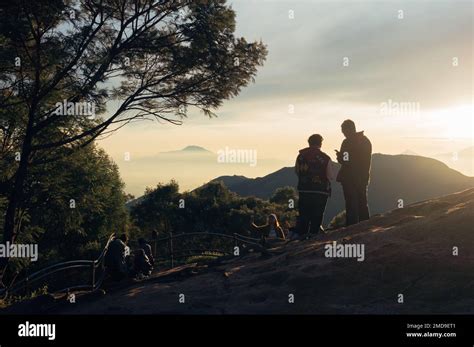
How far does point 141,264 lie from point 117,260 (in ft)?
2.34

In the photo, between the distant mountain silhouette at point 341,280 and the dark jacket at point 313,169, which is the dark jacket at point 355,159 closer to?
the dark jacket at point 313,169

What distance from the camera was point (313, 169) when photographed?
466 inches

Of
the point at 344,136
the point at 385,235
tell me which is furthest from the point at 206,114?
the point at 385,235

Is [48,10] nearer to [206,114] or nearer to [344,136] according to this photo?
[206,114]

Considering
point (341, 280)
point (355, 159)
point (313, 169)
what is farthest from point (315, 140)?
point (341, 280)

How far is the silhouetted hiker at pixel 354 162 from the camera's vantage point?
11859mm

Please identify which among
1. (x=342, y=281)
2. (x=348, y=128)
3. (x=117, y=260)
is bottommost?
(x=342, y=281)

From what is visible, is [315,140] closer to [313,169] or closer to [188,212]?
[313,169]

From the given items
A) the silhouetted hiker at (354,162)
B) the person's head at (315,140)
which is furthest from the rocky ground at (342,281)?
the person's head at (315,140)

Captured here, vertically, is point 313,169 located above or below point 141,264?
above

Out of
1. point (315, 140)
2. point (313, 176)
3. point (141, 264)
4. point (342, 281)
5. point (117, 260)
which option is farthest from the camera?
point (141, 264)

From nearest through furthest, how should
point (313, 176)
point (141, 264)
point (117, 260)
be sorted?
point (313, 176) → point (117, 260) → point (141, 264)

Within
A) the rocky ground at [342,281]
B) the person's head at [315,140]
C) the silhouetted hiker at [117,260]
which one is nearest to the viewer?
the rocky ground at [342,281]

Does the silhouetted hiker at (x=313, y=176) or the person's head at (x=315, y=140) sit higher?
the person's head at (x=315, y=140)
